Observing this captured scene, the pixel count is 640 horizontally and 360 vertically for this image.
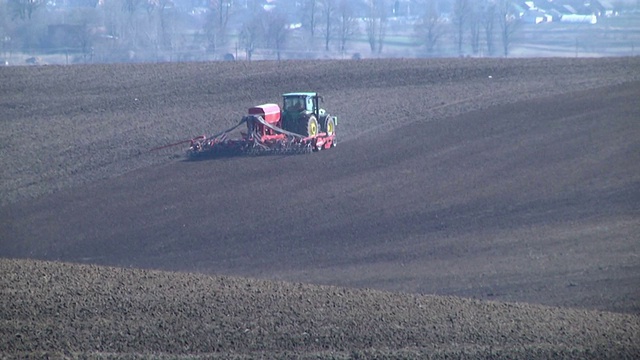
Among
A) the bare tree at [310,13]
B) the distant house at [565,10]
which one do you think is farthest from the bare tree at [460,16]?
the bare tree at [310,13]

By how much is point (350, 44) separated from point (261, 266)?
20.6 m

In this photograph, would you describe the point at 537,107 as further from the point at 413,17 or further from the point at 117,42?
the point at 117,42

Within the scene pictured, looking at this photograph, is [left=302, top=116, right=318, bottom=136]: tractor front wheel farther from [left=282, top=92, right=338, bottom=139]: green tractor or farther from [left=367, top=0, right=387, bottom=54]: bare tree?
[left=367, top=0, right=387, bottom=54]: bare tree

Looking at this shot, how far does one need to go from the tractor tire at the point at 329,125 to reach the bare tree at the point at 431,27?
8243mm

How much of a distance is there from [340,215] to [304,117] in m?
6.09

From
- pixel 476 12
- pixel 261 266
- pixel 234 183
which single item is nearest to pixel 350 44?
pixel 476 12

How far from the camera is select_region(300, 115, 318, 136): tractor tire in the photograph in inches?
858

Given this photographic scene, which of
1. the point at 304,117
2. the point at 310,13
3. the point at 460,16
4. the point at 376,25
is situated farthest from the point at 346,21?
the point at 304,117

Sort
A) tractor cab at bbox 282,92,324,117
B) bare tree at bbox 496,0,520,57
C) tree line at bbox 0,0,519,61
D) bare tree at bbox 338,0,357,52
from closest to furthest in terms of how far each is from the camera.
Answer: tractor cab at bbox 282,92,324,117 < bare tree at bbox 496,0,520,57 < tree line at bbox 0,0,519,61 < bare tree at bbox 338,0,357,52

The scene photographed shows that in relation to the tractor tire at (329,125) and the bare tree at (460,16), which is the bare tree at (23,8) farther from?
the bare tree at (460,16)

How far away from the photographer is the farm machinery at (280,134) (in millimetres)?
21172

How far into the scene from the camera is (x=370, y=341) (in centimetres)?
838

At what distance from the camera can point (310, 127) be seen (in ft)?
71.6

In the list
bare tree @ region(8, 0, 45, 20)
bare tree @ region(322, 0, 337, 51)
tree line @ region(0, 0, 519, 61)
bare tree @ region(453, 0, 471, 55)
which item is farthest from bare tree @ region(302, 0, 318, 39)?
bare tree @ region(8, 0, 45, 20)
